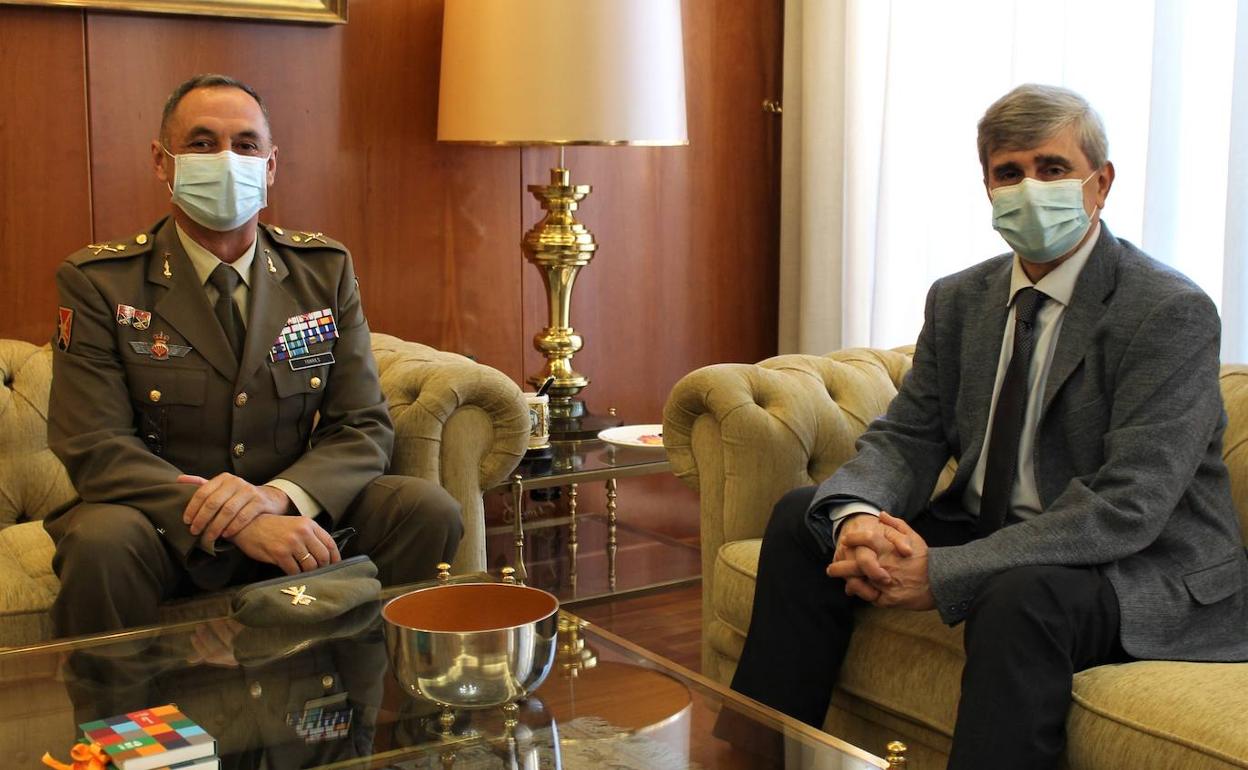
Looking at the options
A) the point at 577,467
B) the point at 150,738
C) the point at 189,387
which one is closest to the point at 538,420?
the point at 577,467

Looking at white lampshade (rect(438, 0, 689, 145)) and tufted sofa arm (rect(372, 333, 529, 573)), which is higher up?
white lampshade (rect(438, 0, 689, 145))

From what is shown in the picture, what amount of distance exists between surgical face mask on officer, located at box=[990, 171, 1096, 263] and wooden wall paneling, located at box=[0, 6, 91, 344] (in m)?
1.92

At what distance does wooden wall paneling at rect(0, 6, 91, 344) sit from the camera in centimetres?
281

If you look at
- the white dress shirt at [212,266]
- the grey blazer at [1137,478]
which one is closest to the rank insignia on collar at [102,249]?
the white dress shirt at [212,266]

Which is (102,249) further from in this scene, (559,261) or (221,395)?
(559,261)

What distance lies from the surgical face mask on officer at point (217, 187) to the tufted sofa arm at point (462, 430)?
43 cm

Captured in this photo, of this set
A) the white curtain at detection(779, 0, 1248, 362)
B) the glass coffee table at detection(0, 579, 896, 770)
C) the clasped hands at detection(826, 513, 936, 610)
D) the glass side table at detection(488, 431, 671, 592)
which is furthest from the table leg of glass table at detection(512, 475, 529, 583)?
the white curtain at detection(779, 0, 1248, 362)

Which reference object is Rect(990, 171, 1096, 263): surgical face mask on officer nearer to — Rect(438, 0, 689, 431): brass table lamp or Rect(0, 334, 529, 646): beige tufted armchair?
Rect(0, 334, 529, 646): beige tufted armchair

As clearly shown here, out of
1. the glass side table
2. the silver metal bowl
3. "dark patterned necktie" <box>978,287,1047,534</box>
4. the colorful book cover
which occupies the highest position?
"dark patterned necktie" <box>978,287,1047,534</box>

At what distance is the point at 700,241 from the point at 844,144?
0.47m

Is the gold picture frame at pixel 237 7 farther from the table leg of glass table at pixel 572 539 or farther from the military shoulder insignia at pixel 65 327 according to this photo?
the table leg of glass table at pixel 572 539

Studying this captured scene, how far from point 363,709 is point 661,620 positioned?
179cm

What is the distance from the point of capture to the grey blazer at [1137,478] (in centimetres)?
183

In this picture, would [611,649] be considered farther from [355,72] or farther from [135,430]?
[355,72]
